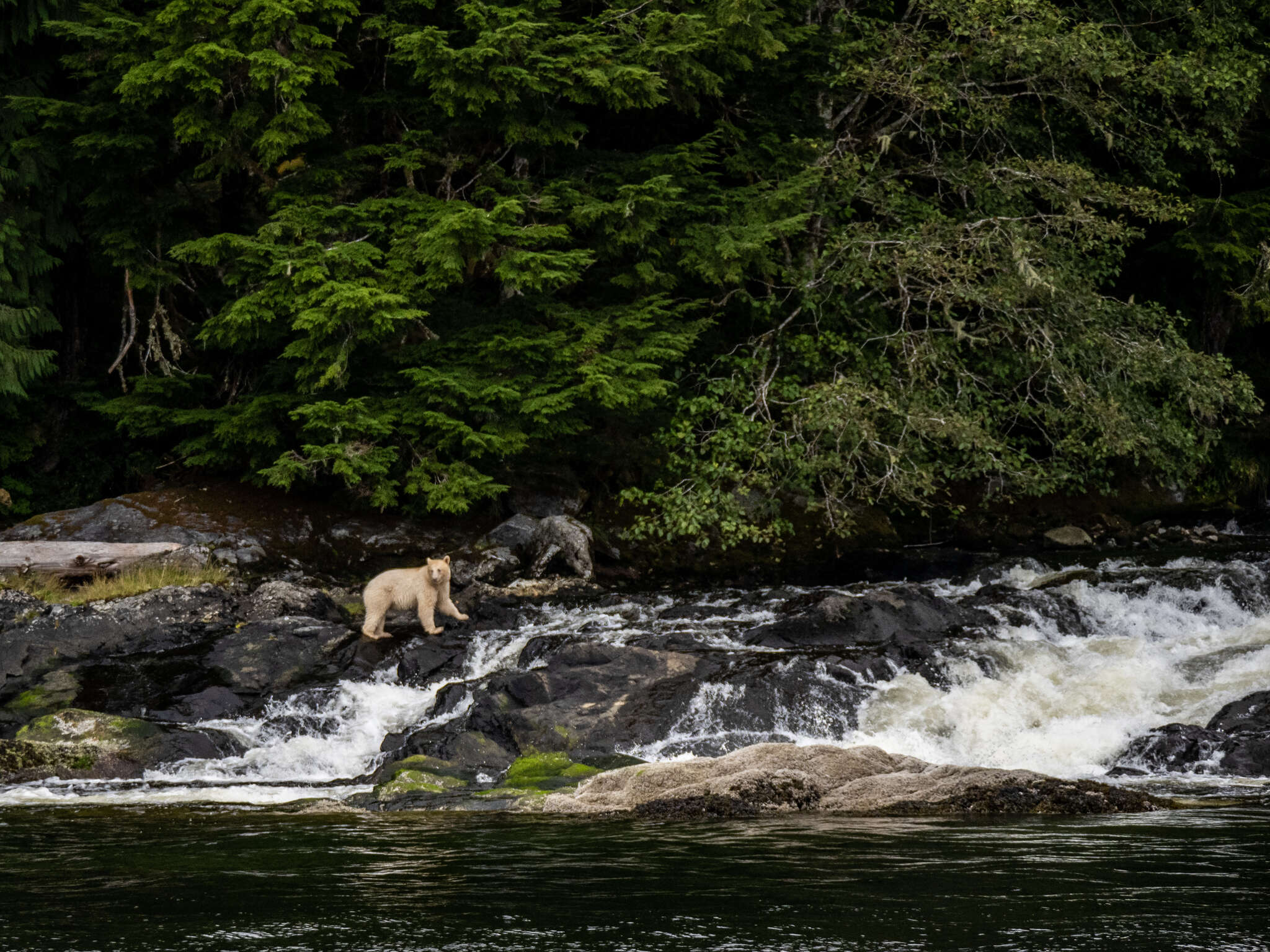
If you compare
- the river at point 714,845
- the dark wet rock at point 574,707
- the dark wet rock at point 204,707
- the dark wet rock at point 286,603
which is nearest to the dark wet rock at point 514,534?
the dark wet rock at point 286,603

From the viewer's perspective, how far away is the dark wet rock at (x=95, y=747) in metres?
9.09

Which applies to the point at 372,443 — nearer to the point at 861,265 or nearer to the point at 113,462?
the point at 113,462

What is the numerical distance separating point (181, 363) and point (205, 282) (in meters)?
1.42

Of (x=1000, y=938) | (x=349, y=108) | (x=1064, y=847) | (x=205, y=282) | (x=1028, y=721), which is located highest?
(x=349, y=108)

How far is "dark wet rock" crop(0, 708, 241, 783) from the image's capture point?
909 centimetres

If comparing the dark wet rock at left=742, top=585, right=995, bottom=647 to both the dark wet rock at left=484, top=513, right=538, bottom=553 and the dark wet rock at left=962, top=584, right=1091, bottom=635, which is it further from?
the dark wet rock at left=484, top=513, right=538, bottom=553

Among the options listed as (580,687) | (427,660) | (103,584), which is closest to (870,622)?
(580,687)

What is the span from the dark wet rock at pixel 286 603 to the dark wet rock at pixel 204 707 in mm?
1765

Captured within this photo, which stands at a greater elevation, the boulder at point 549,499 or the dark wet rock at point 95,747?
the boulder at point 549,499

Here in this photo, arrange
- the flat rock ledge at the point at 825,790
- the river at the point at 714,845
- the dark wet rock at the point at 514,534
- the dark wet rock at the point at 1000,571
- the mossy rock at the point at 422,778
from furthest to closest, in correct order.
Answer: the dark wet rock at the point at 514,534, the dark wet rock at the point at 1000,571, the mossy rock at the point at 422,778, the flat rock ledge at the point at 825,790, the river at the point at 714,845

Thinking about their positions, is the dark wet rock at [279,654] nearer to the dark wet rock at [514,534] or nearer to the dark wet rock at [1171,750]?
the dark wet rock at [514,534]

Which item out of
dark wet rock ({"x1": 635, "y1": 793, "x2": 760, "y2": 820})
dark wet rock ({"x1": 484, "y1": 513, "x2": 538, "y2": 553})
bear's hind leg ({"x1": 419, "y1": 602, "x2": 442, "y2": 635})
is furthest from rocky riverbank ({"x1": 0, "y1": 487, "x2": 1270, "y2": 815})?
→ dark wet rock ({"x1": 484, "y1": 513, "x2": 538, "y2": 553})

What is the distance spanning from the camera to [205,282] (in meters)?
18.8

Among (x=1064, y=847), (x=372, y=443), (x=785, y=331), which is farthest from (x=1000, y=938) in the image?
(x=785, y=331)
